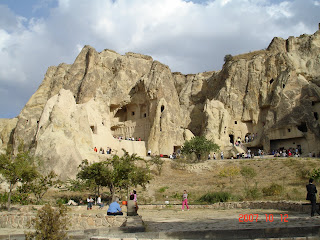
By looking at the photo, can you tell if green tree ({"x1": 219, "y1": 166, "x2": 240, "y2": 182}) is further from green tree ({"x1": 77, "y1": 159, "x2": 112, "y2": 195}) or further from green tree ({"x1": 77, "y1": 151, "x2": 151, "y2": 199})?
green tree ({"x1": 77, "y1": 159, "x2": 112, "y2": 195})

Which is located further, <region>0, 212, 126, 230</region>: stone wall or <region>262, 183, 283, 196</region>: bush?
<region>262, 183, 283, 196</region>: bush

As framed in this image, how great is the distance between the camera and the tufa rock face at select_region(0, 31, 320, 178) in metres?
37.9

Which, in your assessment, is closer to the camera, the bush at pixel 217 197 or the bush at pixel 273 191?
the bush at pixel 217 197

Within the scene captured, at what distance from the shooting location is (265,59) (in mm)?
45781

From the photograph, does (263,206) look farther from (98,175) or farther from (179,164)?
(179,164)

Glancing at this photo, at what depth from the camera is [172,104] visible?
44.2m

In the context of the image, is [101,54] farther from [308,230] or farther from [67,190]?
[308,230]

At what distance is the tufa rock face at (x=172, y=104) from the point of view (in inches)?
1492

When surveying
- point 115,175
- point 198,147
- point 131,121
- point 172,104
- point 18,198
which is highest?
point 172,104

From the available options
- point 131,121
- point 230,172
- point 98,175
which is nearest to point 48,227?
point 98,175

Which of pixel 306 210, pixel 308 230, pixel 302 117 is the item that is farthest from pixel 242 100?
pixel 308 230

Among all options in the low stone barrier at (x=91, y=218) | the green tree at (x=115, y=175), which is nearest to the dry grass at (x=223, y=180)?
the green tree at (x=115, y=175)

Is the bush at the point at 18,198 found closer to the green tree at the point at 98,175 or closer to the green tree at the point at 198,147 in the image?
the green tree at the point at 98,175

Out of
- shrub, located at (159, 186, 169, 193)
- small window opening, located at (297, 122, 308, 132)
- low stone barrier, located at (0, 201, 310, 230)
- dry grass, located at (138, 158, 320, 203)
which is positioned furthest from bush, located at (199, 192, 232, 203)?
small window opening, located at (297, 122, 308, 132)
